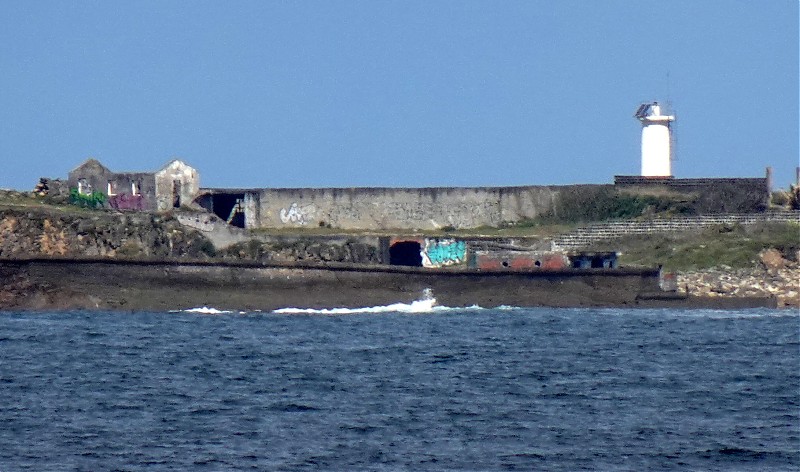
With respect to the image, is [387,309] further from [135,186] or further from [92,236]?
[135,186]

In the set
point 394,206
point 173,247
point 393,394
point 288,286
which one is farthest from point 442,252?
point 393,394

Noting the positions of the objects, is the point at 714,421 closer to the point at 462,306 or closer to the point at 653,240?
the point at 462,306

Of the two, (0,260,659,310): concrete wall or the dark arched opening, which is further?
the dark arched opening

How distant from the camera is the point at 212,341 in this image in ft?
87.5

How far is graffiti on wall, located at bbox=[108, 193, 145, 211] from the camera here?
4788 centimetres

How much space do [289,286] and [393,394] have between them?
13196 millimetres

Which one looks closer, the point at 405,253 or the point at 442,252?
the point at 442,252

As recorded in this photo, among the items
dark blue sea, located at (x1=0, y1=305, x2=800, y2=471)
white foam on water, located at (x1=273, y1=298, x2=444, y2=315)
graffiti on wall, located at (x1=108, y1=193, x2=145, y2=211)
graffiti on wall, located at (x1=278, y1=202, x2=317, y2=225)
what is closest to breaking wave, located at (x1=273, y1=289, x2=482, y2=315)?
white foam on water, located at (x1=273, y1=298, x2=444, y2=315)

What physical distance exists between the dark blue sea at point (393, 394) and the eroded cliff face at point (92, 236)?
202 inches

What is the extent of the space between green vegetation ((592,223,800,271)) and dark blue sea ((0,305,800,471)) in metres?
7.09

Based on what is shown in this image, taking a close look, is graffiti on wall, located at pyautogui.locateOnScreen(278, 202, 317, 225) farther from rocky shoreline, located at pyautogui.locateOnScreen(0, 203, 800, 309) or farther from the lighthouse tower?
the lighthouse tower

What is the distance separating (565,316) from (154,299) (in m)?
9.09

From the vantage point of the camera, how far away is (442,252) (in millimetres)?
42969

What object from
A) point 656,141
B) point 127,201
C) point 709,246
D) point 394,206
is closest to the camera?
point 709,246
